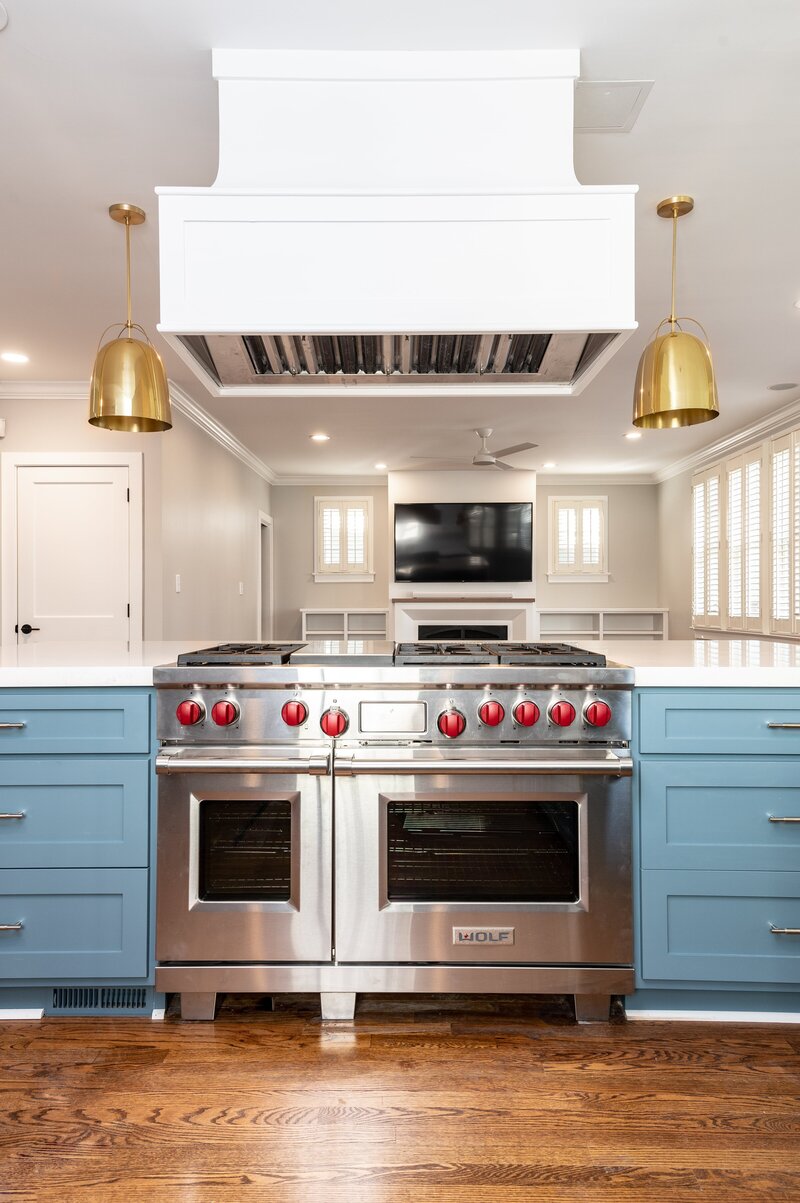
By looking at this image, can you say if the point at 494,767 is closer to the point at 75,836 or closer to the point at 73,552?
the point at 75,836

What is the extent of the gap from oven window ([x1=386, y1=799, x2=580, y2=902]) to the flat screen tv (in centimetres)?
521

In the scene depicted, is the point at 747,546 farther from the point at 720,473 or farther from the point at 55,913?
the point at 55,913

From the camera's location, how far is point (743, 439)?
5633 millimetres

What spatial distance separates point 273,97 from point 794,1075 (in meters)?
2.62

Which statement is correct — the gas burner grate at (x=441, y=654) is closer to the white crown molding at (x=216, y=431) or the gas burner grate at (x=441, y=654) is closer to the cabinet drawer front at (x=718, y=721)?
the cabinet drawer front at (x=718, y=721)

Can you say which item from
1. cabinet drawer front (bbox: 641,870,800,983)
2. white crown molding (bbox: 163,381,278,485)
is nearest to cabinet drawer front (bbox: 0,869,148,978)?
cabinet drawer front (bbox: 641,870,800,983)

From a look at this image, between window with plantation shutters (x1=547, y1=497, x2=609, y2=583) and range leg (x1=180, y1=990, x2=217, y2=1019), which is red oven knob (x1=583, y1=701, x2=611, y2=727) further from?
window with plantation shutters (x1=547, y1=497, x2=609, y2=583)

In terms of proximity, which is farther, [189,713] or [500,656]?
[500,656]

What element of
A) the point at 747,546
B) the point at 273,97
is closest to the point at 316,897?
the point at 273,97

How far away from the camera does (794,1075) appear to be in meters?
1.61

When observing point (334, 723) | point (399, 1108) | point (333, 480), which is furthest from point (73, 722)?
point (333, 480)

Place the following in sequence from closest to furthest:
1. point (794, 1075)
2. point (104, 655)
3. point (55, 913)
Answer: point (794, 1075) → point (55, 913) → point (104, 655)

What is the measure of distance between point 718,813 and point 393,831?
85 centimetres

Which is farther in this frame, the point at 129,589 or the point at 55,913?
the point at 129,589
